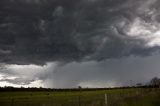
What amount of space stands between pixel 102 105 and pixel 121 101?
4575 mm

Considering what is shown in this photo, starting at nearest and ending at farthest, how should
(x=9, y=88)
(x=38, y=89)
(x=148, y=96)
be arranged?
(x=148, y=96) → (x=9, y=88) → (x=38, y=89)

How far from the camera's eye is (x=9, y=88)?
444 ft

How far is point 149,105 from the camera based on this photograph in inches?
1389

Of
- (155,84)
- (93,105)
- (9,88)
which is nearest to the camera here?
(93,105)

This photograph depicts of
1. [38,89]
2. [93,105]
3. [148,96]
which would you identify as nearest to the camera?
[93,105]

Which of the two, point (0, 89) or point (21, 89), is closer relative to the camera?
point (0, 89)

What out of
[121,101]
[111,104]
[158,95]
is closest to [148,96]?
[158,95]

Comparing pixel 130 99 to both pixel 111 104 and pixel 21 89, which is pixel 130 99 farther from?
pixel 21 89

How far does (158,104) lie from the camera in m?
35.7

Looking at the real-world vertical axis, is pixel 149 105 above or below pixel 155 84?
below

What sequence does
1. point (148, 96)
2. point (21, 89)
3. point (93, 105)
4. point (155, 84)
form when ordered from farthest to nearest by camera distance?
point (21, 89) < point (155, 84) < point (148, 96) < point (93, 105)

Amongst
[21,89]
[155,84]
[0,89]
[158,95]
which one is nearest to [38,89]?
[21,89]

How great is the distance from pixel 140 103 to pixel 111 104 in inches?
200

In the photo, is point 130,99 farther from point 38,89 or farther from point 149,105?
point 38,89
